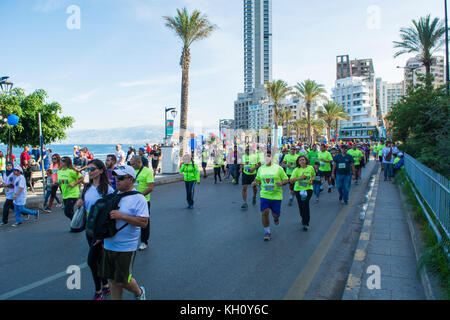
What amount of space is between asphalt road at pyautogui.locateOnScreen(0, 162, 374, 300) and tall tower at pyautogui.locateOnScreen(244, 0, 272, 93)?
538ft

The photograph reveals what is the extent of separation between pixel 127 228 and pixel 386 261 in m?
3.99

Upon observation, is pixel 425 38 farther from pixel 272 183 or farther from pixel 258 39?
pixel 258 39

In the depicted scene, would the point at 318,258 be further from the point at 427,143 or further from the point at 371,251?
the point at 427,143

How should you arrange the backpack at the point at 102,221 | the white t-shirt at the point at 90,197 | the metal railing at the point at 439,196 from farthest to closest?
1. the metal railing at the point at 439,196
2. the white t-shirt at the point at 90,197
3. the backpack at the point at 102,221

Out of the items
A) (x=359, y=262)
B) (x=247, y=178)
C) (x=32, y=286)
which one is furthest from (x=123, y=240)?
(x=247, y=178)

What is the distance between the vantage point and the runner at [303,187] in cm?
719

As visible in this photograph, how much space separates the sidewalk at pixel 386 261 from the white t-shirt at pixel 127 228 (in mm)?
2555

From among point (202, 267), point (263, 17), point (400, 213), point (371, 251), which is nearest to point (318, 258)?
point (371, 251)

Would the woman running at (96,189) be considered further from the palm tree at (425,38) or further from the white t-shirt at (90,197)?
the palm tree at (425,38)

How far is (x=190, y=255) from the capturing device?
5531 mm

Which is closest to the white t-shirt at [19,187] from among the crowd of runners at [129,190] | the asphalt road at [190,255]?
the crowd of runners at [129,190]

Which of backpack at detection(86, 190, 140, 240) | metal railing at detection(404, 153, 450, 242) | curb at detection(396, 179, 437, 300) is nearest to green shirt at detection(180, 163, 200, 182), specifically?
curb at detection(396, 179, 437, 300)

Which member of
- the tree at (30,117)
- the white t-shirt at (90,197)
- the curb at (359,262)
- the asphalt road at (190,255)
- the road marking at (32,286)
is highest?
the tree at (30,117)

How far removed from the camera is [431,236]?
5.46 m
